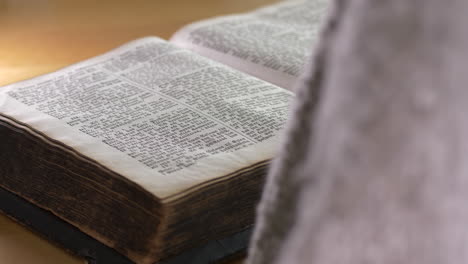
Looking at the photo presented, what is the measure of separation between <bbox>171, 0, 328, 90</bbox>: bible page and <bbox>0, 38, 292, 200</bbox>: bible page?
0.06 m

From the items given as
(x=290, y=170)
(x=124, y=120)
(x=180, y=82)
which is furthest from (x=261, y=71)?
(x=290, y=170)

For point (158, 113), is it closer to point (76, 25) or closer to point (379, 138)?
point (379, 138)

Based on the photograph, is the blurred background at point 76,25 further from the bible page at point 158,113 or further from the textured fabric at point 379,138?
the textured fabric at point 379,138

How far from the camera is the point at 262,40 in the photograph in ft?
2.89

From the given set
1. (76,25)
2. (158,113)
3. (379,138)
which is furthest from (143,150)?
(76,25)

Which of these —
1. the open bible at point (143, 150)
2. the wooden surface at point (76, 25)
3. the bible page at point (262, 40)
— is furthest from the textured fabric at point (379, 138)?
the wooden surface at point (76, 25)

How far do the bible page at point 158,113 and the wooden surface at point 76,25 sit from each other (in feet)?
0.65

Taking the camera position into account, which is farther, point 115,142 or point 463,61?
point 115,142

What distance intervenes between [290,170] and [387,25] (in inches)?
3.1

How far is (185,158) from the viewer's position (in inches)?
21.8

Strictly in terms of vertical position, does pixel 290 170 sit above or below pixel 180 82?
above

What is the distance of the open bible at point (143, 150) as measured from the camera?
0.52 meters

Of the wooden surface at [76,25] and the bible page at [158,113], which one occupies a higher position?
the bible page at [158,113]

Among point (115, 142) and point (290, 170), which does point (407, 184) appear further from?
point (115, 142)
